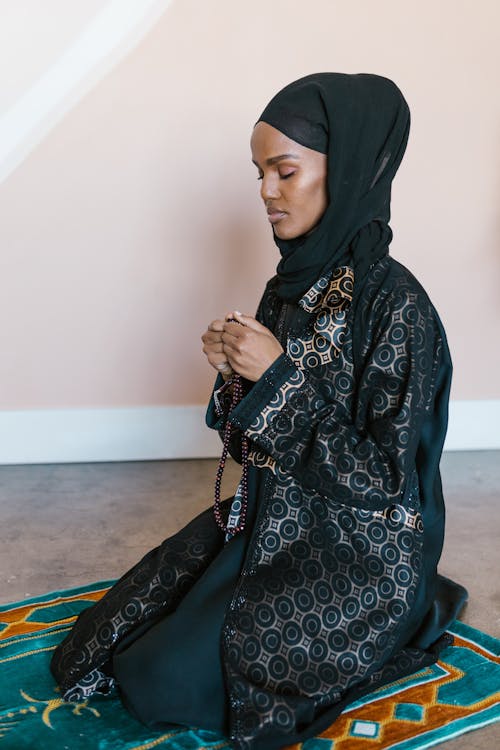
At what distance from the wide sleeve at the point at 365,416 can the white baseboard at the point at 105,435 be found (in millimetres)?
1809

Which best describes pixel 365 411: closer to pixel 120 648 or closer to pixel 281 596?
pixel 281 596

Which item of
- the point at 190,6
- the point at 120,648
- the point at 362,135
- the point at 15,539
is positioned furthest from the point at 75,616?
the point at 190,6

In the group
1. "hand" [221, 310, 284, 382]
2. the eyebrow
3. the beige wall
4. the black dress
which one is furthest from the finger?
the beige wall

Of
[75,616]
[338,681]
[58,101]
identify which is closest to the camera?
[338,681]

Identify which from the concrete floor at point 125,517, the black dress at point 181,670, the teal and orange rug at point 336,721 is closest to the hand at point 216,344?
the black dress at point 181,670

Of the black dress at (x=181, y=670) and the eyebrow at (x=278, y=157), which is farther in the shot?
the eyebrow at (x=278, y=157)

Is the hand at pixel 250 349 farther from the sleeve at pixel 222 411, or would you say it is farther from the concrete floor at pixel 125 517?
the concrete floor at pixel 125 517

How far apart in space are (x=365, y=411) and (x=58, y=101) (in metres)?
2.04

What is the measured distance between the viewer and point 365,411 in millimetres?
1581

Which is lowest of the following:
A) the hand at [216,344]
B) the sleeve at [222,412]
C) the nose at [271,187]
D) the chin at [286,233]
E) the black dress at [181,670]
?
the black dress at [181,670]

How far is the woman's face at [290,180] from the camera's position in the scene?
162cm

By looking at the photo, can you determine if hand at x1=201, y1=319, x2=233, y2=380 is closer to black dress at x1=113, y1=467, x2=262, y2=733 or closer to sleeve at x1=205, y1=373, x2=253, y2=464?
sleeve at x1=205, y1=373, x2=253, y2=464

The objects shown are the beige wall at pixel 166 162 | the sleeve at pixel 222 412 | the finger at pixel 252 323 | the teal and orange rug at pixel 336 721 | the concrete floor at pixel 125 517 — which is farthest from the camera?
the beige wall at pixel 166 162

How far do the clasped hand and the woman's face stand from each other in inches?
9.2
